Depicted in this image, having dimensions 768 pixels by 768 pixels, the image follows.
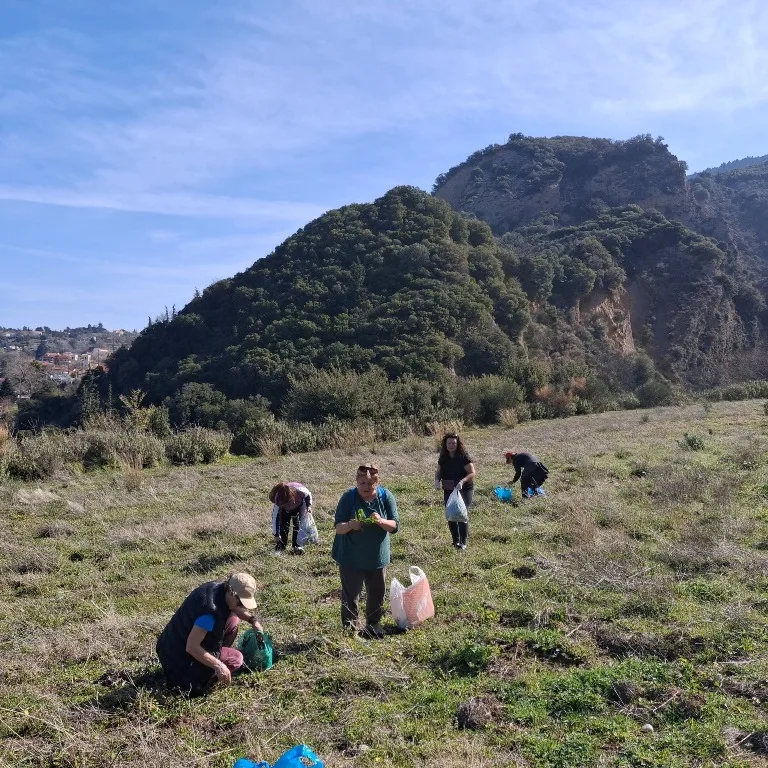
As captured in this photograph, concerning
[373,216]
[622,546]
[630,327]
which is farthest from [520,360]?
[622,546]

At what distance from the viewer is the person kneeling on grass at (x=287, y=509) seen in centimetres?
717

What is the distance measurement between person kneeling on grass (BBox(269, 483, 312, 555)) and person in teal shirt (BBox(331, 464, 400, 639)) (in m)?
2.49

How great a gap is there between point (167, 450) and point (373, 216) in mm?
28612

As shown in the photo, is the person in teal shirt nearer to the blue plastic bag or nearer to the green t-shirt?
the green t-shirt

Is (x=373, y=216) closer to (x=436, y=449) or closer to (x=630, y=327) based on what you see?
(x=630, y=327)

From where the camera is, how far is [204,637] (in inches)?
152

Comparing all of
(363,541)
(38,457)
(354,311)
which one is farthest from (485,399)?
(363,541)

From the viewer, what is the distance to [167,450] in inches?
609

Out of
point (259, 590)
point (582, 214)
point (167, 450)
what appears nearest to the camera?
point (259, 590)

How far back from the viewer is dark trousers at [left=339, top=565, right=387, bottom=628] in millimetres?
4742

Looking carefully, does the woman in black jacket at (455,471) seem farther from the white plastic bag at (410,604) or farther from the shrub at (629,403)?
the shrub at (629,403)

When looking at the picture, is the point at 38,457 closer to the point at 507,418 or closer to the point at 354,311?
the point at 507,418

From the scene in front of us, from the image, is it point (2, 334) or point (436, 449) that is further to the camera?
point (2, 334)

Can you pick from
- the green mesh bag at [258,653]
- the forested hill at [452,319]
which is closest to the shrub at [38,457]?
the forested hill at [452,319]
